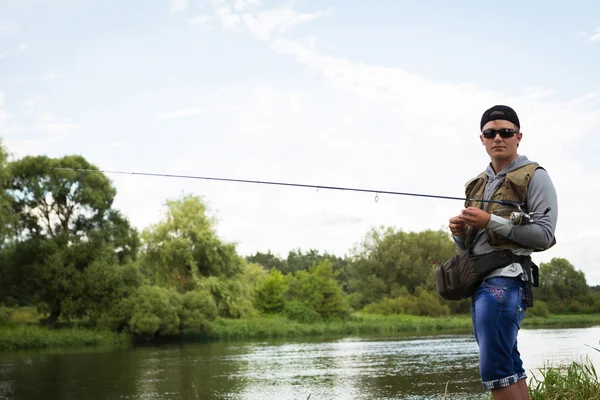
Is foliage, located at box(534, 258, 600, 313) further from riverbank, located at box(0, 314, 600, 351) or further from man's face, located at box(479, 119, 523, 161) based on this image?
man's face, located at box(479, 119, 523, 161)

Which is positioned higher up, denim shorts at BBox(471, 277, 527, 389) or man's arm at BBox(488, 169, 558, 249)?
man's arm at BBox(488, 169, 558, 249)

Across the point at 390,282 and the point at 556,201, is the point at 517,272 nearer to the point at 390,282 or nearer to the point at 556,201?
the point at 556,201

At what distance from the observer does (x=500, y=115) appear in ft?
10.6

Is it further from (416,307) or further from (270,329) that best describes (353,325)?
(416,307)

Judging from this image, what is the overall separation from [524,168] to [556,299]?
45.7 metres

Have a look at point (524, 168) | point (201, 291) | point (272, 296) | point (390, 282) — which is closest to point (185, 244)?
point (201, 291)

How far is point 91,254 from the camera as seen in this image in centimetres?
3350

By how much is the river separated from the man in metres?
7.89

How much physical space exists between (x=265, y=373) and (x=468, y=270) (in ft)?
48.3

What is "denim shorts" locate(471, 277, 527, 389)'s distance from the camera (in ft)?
9.46

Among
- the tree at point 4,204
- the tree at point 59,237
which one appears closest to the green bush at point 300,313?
the tree at point 59,237

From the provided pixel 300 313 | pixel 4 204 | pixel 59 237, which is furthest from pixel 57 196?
pixel 300 313

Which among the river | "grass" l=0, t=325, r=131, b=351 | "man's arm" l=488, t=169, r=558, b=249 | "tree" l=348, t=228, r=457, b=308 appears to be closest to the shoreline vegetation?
"grass" l=0, t=325, r=131, b=351

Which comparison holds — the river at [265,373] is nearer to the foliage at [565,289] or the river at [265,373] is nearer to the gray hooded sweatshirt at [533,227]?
the gray hooded sweatshirt at [533,227]
